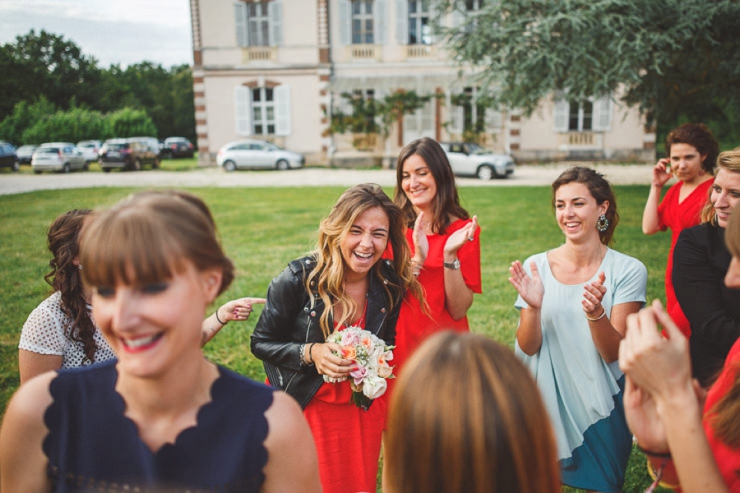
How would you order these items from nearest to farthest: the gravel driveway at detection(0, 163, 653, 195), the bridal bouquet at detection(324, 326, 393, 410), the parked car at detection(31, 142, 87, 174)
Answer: the bridal bouquet at detection(324, 326, 393, 410) < the gravel driveway at detection(0, 163, 653, 195) < the parked car at detection(31, 142, 87, 174)

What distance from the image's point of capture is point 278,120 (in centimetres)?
2939

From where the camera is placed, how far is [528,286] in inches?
112

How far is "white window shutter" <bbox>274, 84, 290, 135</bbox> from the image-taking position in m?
29.0

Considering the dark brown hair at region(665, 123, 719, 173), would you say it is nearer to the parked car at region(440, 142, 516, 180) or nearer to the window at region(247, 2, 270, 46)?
the parked car at region(440, 142, 516, 180)

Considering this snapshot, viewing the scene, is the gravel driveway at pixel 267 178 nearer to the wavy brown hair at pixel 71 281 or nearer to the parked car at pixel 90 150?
the parked car at pixel 90 150

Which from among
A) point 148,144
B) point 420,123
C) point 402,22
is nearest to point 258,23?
point 402,22

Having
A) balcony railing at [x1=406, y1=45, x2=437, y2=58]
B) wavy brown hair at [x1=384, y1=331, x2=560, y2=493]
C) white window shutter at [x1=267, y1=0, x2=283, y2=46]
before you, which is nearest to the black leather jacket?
wavy brown hair at [x1=384, y1=331, x2=560, y2=493]

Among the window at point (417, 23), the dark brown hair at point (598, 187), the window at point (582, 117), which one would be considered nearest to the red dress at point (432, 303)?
the dark brown hair at point (598, 187)

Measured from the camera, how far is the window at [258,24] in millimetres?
28906

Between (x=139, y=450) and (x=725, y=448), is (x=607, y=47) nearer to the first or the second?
(x=725, y=448)

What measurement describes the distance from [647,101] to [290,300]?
15080mm

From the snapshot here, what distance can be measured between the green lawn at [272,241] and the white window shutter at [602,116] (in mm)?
12098

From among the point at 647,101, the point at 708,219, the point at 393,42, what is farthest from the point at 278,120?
the point at 708,219

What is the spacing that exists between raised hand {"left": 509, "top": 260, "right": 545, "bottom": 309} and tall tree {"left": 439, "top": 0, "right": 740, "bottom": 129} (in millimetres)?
10999
